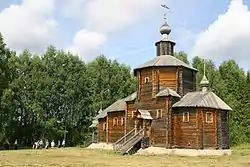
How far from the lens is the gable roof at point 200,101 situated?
121ft

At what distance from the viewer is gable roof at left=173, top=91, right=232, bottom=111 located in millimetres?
36875

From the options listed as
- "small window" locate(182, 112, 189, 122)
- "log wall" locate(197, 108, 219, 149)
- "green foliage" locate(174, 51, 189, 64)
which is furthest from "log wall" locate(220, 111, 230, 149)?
"green foliage" locate(174, 51, 189, 64)

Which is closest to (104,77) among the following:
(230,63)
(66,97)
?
(66,97)

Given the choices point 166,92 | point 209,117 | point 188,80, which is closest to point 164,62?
point 188,80

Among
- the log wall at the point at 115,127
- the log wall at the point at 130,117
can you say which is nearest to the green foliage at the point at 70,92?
the log wall at the point at 115,127

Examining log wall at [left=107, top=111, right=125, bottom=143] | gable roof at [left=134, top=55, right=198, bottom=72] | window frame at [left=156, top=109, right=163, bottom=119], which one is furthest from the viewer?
log wall at [left=107, top=111, right=125, bottom=143]

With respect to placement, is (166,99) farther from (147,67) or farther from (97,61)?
(97,61)

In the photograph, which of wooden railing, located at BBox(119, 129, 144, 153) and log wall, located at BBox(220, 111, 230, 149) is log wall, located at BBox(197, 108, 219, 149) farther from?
wooden railing, located at BBox(119, 129, 144, 153)

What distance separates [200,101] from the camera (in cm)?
3700

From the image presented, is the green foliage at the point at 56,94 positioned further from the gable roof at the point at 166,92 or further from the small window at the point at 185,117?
the small window at the point at 185,117

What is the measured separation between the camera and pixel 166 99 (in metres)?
37.9

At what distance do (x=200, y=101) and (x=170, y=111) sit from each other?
280cm

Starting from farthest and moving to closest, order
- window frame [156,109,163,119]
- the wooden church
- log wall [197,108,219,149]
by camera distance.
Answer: window frame [156,109,163,119]
the wooden church
log wall [197,108,219,149]

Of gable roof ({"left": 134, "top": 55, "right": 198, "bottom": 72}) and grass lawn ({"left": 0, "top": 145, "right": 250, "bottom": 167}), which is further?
gable roof ({"left": 134, "top": 55, "right": 198, "bottom": 72})
